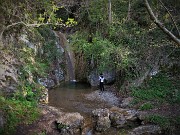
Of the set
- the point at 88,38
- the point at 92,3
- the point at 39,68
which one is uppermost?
the point at 92,3

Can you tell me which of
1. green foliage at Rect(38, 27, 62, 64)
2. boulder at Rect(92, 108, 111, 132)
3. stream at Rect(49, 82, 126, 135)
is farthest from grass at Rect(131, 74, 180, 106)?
green foliage at Rect(38, 27, 62, 64)

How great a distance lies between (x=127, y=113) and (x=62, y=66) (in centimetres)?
1002

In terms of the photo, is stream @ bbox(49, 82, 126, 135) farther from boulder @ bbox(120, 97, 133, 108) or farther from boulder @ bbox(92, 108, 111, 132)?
boulder @ bbox(120, 97, 133, 108)

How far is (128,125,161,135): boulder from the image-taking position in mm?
13169

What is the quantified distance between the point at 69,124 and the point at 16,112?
2405 millimetres

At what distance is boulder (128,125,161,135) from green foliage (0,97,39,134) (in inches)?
182

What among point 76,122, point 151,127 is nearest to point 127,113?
point 151,127

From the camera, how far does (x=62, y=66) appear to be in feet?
76.6

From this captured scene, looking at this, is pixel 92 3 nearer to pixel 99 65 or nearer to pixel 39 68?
pixel 99 65

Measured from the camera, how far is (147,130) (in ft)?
43.7

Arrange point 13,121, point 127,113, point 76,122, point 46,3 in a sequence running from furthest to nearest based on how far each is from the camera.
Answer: point 127,113 → point 76,122 → point 13,121 → point 46,3

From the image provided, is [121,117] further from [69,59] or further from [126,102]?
[69,59]

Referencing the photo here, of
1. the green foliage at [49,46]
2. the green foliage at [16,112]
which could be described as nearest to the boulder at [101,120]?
the green foliage at [16,112]

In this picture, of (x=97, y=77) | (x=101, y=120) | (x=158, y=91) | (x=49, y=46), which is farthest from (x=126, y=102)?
(x=49, y=46)
